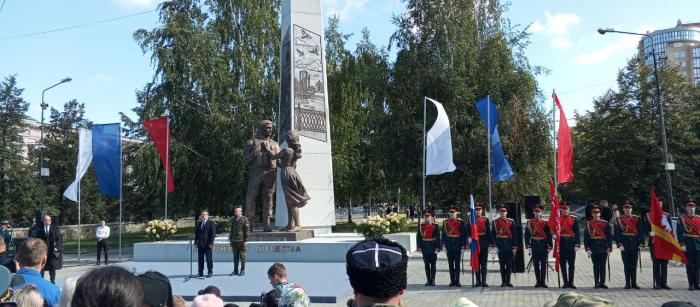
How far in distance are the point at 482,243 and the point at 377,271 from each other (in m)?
11.0

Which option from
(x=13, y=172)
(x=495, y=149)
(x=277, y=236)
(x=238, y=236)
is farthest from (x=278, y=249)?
(x=13, y=172)

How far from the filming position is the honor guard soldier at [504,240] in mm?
12297

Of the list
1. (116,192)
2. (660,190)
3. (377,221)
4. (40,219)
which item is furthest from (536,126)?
(40,219)

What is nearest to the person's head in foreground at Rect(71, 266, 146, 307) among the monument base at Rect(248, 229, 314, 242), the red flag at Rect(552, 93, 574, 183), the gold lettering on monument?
the red flag at Rect(552, 93, 574, 183)

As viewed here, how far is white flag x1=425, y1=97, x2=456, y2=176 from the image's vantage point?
1751 centimetres

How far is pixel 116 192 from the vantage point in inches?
783

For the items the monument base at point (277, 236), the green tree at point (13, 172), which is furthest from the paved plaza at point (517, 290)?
the green tree at point (13, 172)

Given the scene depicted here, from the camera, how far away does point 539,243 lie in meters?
12.3

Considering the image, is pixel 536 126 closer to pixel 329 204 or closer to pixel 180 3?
pixel 329 204

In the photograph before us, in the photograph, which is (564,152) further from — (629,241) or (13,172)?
(13,172)

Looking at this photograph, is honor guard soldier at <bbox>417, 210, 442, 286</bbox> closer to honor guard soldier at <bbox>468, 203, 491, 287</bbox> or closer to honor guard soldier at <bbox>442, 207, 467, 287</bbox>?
honor guard soldier at <bbox>442, 207, 467, 287</bbox>

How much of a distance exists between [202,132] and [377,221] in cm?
1618

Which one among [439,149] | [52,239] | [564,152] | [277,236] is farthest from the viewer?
[277,236]

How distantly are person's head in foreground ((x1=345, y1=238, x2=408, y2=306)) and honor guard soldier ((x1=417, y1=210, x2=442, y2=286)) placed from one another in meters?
10.6
